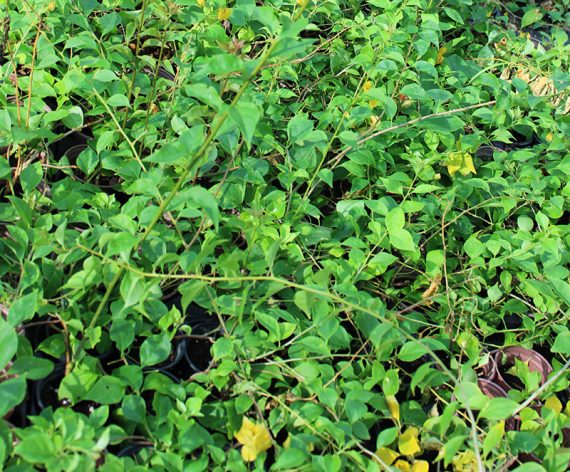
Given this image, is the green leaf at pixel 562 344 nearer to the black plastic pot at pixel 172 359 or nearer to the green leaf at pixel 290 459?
the green leaf at pixel 290 459

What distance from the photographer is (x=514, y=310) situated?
152cm

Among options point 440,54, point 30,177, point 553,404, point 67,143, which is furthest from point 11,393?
point 440,54

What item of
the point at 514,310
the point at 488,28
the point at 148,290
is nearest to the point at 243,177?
the point at 148,290

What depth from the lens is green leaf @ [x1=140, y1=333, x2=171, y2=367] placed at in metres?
1.18

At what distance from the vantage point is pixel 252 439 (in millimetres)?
1097

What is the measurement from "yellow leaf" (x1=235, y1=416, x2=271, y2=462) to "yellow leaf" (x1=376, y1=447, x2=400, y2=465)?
0.20m

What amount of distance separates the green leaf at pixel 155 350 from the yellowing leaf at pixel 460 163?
0.96 metres

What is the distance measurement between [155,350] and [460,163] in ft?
3.34

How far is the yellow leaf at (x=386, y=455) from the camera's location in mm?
1132

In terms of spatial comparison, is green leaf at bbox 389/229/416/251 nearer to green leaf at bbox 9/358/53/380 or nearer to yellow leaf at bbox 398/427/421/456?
yellow leaf at bbox 398/427/421/456

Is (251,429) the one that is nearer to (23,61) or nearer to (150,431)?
(150,431)

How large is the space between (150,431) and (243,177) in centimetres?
63

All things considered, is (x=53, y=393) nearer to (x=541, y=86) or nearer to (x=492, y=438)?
(x=492, y=438)

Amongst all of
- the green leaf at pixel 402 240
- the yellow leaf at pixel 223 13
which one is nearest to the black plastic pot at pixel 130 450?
the green leaf at pixel 402 240
